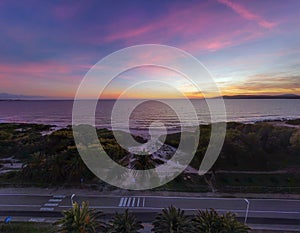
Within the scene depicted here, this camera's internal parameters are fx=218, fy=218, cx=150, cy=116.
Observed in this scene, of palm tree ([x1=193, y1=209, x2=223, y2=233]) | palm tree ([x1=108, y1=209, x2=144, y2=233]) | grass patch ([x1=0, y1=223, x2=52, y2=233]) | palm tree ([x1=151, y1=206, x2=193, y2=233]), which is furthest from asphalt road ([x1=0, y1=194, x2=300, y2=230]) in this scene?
palm tree ([x1=193, y1=209, x2=223, y2=233])

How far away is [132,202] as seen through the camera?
883 inches

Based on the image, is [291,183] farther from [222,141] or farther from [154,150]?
→ [154,150]

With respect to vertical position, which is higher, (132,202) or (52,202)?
(132,202)

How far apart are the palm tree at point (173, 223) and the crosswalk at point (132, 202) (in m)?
8.02

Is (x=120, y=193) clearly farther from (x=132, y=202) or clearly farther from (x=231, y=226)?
(x=231, y=226)

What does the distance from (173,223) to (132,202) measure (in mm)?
9543

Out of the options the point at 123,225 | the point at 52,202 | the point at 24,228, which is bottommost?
the point at 24,228

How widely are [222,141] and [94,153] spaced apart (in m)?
20.7

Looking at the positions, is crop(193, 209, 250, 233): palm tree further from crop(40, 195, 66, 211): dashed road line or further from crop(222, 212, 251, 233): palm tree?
crop(40, 195, 66, 211): dashed road line

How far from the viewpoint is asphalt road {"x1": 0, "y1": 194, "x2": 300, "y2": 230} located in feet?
65.6

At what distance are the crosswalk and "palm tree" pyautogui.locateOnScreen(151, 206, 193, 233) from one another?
26.3 feet

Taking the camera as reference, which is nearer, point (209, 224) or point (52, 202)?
point (209, 224)

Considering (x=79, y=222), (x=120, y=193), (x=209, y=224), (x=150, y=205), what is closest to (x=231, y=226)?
(x=209, y=224)

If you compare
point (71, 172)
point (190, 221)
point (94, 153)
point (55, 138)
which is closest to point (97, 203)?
point (71, 172)
